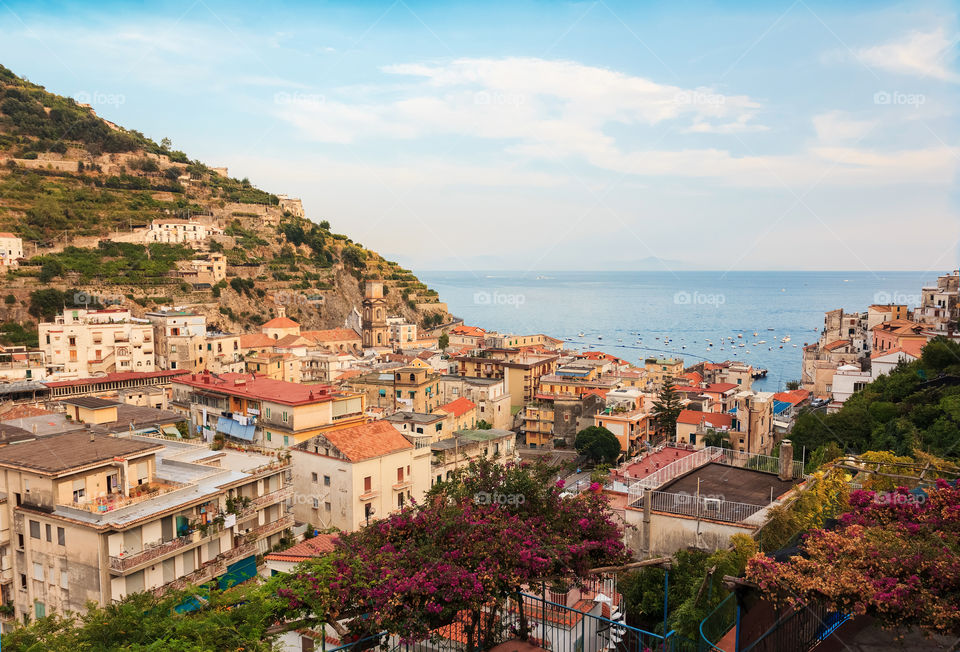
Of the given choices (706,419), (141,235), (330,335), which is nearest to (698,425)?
(706,419)

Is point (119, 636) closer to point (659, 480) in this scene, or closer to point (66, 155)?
point (659, 480)

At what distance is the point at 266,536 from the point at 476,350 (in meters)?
36.9

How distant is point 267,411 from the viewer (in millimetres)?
25484

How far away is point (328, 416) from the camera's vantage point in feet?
84.6

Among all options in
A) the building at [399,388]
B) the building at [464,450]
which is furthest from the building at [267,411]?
the building at [399,388]

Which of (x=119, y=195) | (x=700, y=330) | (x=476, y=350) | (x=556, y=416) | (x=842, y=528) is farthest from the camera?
(x=700, y=330)

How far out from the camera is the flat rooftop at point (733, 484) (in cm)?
1220

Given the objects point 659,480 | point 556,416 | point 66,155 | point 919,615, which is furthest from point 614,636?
point 66,155

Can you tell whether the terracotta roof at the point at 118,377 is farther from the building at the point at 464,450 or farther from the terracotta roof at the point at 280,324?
the building at the point at 464,450

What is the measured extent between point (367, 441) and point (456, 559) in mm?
15225

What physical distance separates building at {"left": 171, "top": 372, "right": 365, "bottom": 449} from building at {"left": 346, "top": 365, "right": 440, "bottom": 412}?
10.3 m

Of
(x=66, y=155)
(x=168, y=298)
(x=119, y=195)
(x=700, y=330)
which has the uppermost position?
(x=66, y=155)

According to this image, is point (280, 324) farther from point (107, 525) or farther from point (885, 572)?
point (885, 572)

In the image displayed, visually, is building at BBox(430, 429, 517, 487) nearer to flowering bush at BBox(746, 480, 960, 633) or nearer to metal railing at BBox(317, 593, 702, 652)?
metal railing at BBox(317, 593, 702, 652)
